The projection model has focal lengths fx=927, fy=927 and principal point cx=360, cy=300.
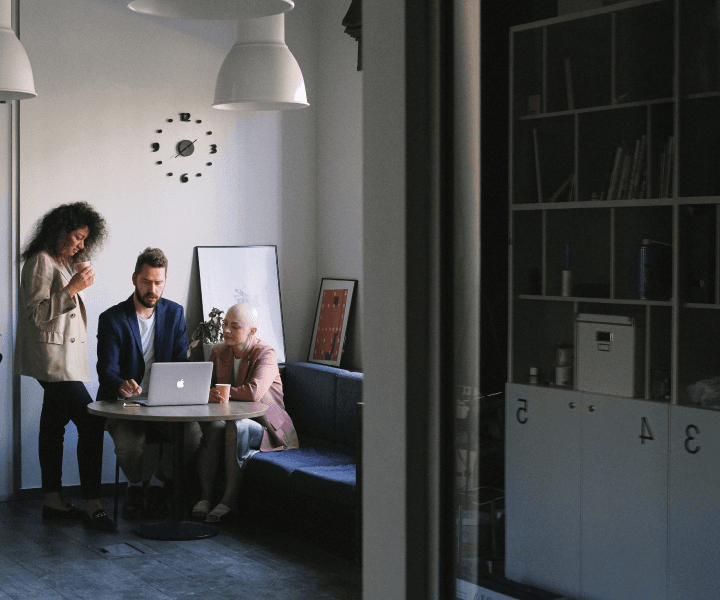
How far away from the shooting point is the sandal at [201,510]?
18.2ft

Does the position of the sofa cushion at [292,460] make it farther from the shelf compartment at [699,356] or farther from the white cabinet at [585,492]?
the shelf compartment at [699,356]

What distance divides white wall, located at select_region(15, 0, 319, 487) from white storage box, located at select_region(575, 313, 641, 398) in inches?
219

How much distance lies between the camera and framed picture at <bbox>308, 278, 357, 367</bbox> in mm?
6672

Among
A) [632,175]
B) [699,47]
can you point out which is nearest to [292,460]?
[632,175]

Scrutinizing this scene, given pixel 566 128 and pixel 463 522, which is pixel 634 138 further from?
pixel 463 522

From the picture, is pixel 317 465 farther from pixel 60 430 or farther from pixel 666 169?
pixel 666 169

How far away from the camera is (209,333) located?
6301 millimetres

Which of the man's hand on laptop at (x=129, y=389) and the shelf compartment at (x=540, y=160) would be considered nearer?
the shelf compartment at (x=540, y=160)

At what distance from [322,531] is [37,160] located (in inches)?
117

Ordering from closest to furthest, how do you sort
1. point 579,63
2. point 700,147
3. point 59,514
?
1. point 700,147
2. point 579,63
3. point 59,514

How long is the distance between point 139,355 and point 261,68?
236 centimetres

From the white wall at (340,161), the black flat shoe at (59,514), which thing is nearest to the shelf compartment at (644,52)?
the black flat shoe at (59,514)

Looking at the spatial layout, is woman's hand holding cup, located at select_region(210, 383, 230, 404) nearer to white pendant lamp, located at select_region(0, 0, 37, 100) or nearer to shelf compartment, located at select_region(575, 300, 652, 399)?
white pendant lamp, located at select_region(0, 0, 37, 100)

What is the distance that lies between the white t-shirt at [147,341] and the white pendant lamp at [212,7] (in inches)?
138
